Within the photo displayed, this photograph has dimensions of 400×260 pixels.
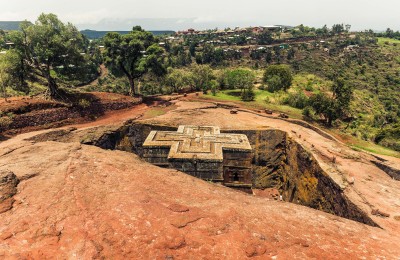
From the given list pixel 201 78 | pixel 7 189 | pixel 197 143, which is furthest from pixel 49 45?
pixel 201 78

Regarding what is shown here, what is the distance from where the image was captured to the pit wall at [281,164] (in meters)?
17.3

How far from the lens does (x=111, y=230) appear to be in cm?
771

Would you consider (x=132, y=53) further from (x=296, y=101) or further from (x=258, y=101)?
(x=296, y=101)

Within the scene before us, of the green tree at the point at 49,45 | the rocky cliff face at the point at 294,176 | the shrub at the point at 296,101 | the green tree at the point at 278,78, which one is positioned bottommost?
the rocky cliff face at the point at 294,176

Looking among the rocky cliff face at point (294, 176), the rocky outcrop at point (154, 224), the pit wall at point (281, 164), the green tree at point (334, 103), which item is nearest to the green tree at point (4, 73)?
the pit wall at point (281, 164)

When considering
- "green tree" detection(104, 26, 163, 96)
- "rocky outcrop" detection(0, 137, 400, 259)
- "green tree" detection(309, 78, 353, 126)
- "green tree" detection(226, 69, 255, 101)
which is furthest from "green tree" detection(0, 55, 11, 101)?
"green tree" detection(309, 78, 353, 126)

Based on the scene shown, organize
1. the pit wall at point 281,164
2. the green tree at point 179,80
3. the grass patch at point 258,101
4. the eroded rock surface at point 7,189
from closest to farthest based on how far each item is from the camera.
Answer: the eroded rock surface at point 7,189, the pit wall at point 281,164, the grass patch at point 258,101, the green tree at point 179,80

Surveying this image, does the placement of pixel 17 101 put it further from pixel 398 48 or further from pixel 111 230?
pixel 398 48

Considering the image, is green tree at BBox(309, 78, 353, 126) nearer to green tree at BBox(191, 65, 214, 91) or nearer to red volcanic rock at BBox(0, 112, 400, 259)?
green tree at BBox(191, 65, 214, 91)

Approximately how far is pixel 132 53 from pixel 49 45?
31.7ft

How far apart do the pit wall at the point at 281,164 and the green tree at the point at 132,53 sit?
10395 millimetres

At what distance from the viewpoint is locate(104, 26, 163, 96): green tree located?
30594 millimetres

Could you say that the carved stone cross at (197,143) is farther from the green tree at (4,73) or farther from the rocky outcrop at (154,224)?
the green tree at (4,73)

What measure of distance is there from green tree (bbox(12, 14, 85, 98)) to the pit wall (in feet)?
31.6
